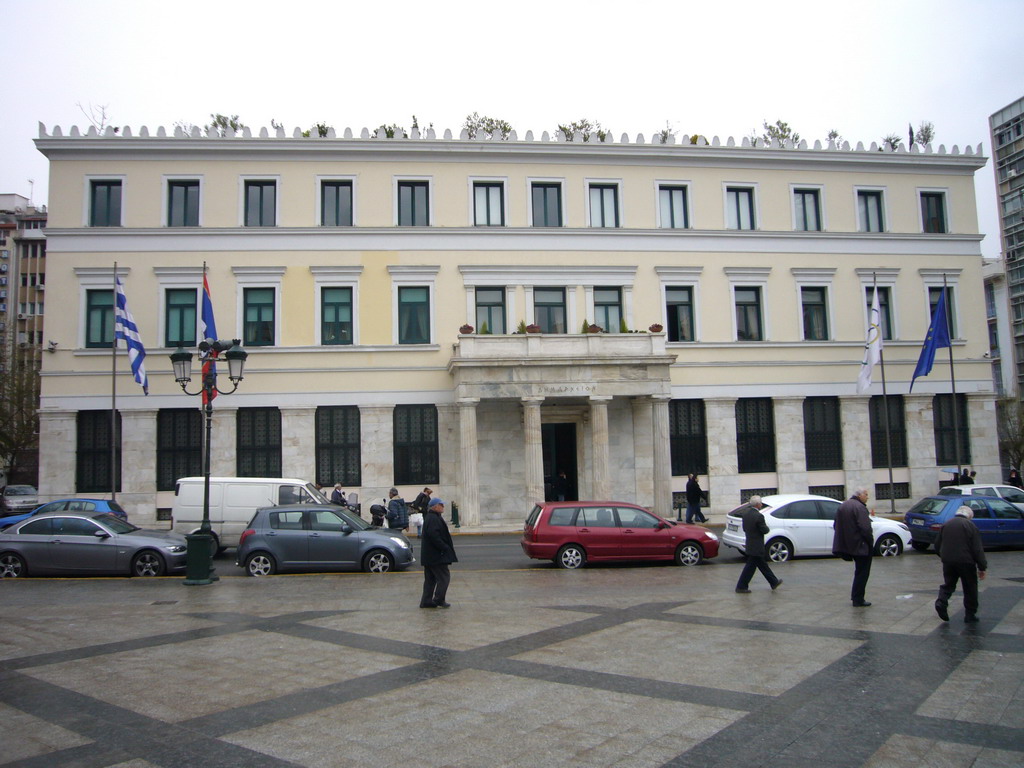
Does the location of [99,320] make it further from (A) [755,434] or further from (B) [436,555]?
(A) [755,434]

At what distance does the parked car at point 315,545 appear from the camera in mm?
17422

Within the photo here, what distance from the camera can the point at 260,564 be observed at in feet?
57.4

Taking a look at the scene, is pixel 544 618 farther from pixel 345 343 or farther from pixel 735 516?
pixel 345 343

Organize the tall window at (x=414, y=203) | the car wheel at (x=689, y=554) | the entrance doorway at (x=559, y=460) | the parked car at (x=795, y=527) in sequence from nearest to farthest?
the car wheel at (x=689, y=554), the parked car at (x=795, y=527), the tall window at (x=414, y=203), the entrance doorway at (x=559, y=460)

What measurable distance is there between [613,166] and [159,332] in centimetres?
1916

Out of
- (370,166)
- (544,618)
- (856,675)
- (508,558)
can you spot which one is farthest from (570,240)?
(856,675)

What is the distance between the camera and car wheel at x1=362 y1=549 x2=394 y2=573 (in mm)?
17562

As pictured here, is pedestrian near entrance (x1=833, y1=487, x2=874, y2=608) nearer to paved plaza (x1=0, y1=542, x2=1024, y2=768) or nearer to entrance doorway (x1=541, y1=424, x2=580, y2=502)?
paved plaza (x1=0, y1=542, x2=1024, y2=768)

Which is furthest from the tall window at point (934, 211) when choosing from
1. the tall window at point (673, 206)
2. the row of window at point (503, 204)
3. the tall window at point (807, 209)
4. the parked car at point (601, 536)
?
the parked car at point (601, 536)

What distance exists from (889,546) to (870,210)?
769 inches

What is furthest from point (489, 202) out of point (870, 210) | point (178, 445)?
point (870, 210)

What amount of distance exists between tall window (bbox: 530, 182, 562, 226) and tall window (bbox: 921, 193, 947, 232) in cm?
1646

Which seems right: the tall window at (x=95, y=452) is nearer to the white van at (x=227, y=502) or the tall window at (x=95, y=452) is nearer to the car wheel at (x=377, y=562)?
the white van at (x=227, y=502)

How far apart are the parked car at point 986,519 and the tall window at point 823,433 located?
11.3 meters
